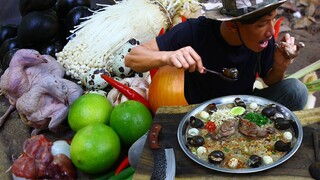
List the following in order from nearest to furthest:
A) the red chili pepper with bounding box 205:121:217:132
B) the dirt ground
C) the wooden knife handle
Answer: the wooden knife handle
the red chili pepper with bounding box 205:121:217:132
the dirt ground

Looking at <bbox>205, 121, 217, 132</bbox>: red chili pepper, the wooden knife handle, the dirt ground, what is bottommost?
the dirt ground

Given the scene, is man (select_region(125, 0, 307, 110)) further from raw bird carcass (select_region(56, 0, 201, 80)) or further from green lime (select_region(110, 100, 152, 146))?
raw bird carcass (select_region(56, 0, 201, 80))

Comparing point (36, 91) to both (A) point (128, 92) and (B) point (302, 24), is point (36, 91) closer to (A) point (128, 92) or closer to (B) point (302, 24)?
(A) point (128, 92)

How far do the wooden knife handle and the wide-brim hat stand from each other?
676 millimetres

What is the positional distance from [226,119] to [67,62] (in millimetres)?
2020

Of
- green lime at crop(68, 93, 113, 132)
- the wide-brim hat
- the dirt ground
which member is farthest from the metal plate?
the dirt ground

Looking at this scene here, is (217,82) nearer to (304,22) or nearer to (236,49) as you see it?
(236,49)

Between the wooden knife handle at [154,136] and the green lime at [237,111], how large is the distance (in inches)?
16.6

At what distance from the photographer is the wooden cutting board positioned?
1770 mm

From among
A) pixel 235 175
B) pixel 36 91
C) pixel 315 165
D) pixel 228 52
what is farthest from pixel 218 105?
pixel 36 91

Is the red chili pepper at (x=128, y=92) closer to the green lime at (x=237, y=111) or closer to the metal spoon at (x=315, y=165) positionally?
the green lime at (x=237, y=111)

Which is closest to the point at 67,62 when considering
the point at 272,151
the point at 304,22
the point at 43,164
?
the point at 43,164

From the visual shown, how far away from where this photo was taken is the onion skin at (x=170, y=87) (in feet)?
8.93

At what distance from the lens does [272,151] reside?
1.89 meters
